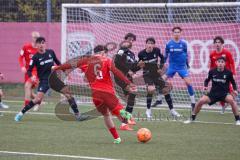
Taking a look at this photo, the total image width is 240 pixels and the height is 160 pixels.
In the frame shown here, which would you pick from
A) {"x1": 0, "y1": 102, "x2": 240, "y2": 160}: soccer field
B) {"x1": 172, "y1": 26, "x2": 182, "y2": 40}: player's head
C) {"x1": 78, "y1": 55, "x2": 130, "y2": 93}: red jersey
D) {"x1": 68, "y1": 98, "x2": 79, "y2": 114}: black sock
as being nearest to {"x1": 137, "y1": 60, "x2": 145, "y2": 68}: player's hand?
{"x1": 172, "y1": 26, "x2": 182, "y2": 40}: player's head

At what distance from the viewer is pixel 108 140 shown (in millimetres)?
12266

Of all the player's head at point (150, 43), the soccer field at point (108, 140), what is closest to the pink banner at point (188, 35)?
the player's head at point (150, 43)

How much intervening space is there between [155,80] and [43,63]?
3241 millimetres

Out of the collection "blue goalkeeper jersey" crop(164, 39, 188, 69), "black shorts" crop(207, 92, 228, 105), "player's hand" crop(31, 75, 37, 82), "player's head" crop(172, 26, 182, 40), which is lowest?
"player's hand" crop(31, 75, 37, 82)

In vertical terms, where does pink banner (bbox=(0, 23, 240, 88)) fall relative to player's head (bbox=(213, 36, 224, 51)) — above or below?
below

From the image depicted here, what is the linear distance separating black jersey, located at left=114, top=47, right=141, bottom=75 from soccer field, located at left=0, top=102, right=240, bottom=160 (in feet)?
4.29

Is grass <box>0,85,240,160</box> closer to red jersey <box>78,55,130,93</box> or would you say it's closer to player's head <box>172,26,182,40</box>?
red jersey <box>78,55,130,93</box>

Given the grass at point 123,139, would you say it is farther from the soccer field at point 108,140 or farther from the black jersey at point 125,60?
the black jersey at point 125,60

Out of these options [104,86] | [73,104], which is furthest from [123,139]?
[73,104]

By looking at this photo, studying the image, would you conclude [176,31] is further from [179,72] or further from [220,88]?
[220,88]

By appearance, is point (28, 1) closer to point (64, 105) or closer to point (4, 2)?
point (4, 2)

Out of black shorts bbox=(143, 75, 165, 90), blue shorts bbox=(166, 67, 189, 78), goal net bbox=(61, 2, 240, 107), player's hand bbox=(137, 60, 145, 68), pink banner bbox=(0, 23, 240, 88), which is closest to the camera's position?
player's hand bbox=(137, 60, 145, 68)

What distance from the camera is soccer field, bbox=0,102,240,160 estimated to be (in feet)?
34.1

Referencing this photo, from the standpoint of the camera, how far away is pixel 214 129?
1415 centimetres
